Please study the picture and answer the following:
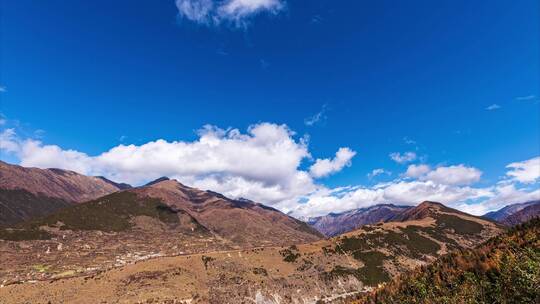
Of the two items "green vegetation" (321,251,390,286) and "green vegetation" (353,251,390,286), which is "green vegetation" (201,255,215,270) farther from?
"green vegetation" (353,251,390,286)

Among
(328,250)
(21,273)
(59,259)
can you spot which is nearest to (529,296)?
(328,250)

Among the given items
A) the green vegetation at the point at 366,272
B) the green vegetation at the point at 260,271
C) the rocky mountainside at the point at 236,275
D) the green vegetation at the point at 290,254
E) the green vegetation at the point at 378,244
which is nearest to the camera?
the rocky mountainside at the point at 236,275

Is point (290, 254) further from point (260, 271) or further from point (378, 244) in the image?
point (378, 244)

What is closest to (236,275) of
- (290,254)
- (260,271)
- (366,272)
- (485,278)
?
(260,271)

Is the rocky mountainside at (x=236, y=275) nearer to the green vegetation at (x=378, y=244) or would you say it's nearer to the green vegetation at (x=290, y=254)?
the green vegetation at (x=290, y=254)

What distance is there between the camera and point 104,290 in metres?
102

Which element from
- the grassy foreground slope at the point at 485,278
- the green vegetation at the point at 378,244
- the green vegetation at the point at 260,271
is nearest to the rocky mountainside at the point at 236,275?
the green vegetation at the point at 260,271

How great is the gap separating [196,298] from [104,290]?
2735 centimetres

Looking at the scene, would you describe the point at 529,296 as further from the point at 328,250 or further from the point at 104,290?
the point at 328,250

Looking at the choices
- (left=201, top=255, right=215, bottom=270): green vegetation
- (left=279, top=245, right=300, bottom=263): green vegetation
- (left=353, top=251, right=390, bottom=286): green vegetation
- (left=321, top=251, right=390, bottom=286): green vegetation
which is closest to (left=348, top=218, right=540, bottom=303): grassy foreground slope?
(left=201, top=255, right=215, bottom=270): green vegetation

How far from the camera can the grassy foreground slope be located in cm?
1491

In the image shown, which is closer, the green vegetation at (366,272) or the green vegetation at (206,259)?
the green vegetation at (206,259)

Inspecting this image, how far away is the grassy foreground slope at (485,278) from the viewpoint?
14.9 meters

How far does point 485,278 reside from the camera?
1755 centimetres
